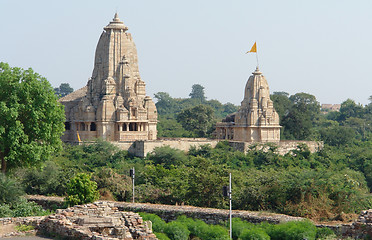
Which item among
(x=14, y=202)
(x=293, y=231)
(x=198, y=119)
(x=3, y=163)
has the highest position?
(x=198, y=119)

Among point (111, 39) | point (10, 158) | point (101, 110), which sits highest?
point (111, 39)

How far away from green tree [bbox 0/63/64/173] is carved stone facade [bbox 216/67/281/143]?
901 inches

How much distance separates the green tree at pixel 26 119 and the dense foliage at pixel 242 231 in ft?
26.1

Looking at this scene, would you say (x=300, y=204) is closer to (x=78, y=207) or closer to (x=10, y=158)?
(x=78, y=207)

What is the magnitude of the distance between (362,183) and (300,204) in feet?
54.2

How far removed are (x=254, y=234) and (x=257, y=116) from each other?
30209 millimetres

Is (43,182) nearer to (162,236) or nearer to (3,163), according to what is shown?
(3,163)

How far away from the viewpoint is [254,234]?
62.6 ft

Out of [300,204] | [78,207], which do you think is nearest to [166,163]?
[300,204]

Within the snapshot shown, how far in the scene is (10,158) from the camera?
26391 millimetres

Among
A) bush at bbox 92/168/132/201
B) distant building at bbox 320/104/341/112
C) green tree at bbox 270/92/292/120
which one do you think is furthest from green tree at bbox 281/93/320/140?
distant building at bbox 320/104/341/112

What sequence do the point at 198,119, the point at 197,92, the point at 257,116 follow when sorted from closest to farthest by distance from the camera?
the point at 257,116
the point at 198,119
the point at 197,92

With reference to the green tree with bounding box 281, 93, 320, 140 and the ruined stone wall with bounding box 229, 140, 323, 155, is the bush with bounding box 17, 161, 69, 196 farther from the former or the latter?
the green tree with bounding box 281, 93, 320, 140

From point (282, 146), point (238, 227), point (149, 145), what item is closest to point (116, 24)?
point (149, 145)
